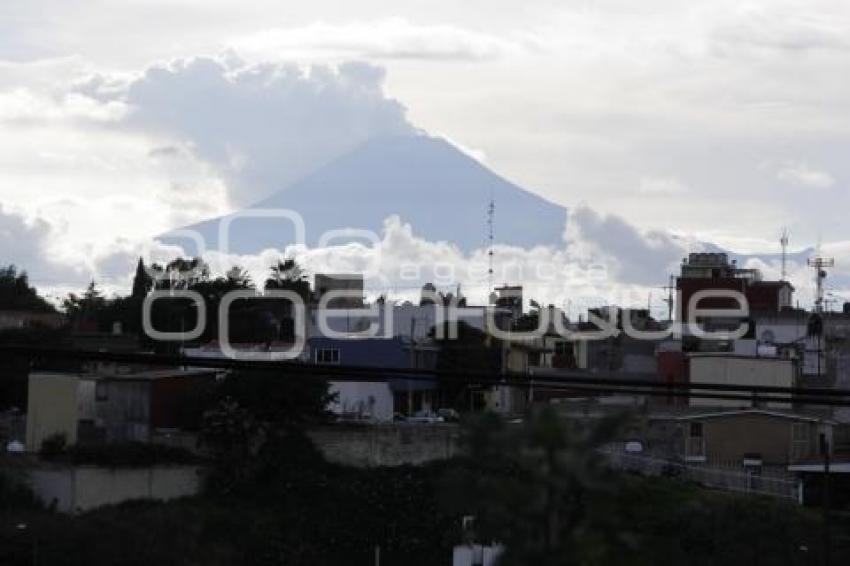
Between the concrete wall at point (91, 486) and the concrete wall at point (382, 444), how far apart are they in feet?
13.4

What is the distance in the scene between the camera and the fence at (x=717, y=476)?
3928 centimetres

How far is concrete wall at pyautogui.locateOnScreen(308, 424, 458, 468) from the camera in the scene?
1567 inches

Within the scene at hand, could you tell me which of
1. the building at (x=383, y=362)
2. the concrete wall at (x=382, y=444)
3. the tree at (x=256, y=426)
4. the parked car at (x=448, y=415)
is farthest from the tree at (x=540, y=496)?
the building at (x=383, y=362)

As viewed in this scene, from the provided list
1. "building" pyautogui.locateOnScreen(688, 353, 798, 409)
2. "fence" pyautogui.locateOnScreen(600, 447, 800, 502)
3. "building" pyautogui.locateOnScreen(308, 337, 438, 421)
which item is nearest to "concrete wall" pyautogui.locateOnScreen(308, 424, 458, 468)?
"fence" pyautogui.locateOnScreen(600, 447, 800, 502)

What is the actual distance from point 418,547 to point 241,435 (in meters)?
5.55

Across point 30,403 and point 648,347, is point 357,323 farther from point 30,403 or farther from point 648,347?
point 30,403

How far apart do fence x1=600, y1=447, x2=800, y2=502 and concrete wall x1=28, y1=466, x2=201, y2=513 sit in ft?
32.9

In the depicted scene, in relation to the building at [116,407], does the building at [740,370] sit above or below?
above

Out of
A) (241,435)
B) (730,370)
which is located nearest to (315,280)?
(730,370)

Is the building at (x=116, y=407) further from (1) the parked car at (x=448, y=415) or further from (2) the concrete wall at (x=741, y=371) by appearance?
(2) the concrete wall at (x=741, y=371)

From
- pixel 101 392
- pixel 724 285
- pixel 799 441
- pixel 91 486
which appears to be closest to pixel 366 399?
pixel 101 392

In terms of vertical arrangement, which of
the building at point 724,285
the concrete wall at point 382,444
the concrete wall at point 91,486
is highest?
the building at point 724,285

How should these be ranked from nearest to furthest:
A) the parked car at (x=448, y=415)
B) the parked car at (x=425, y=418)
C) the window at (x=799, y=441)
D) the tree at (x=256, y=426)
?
1. the tree at (x=256, y=426)
2. the window at (x=799, y=441)
3. the parked car at (x=425, y=418)
4. the parked car at (x=448, y=415)

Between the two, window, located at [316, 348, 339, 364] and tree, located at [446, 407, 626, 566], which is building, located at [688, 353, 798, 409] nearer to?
window, located at [316, 348, 339, 364]
